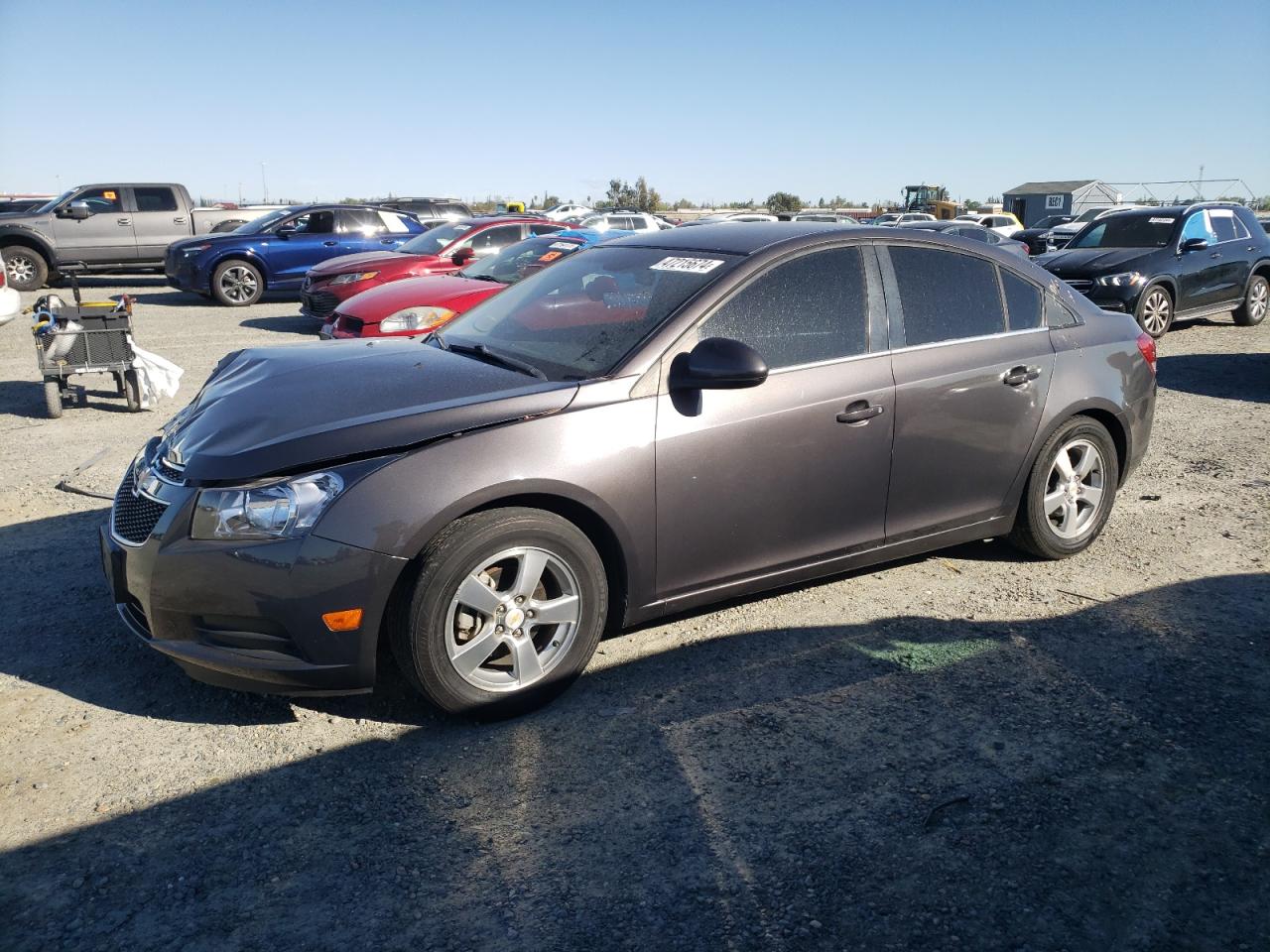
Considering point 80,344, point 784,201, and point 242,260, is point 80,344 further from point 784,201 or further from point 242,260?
point 784,201

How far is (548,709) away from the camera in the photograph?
12.0 ft

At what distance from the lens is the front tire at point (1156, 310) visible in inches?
488

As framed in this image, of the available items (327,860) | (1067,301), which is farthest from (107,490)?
(1067,301)

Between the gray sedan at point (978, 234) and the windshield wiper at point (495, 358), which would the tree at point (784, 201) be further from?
the windshield wiper at point (495, 358)

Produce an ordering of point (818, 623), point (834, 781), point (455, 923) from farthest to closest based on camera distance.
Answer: point (818, 623), point (834, 781), point (455, 923)

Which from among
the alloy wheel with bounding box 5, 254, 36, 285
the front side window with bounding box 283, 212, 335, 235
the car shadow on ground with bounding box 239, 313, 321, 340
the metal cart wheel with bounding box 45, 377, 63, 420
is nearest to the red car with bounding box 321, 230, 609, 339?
the metal cart wheel with bounding box 45, 377, 63, 420

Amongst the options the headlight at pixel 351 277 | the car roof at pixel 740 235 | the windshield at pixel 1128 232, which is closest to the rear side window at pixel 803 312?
the car roof at pixel 740 235

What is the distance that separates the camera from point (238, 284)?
16297mm

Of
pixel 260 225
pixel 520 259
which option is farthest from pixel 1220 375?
pixel 260 225

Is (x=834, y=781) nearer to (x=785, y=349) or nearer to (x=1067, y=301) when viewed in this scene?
(x=785, y=349)

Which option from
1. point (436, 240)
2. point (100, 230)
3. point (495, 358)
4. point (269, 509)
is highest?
point (100, 230)

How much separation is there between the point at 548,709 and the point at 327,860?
3.37 feet

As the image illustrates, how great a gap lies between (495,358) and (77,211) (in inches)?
639

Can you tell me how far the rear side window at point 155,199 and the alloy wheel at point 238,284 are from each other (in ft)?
15.5
